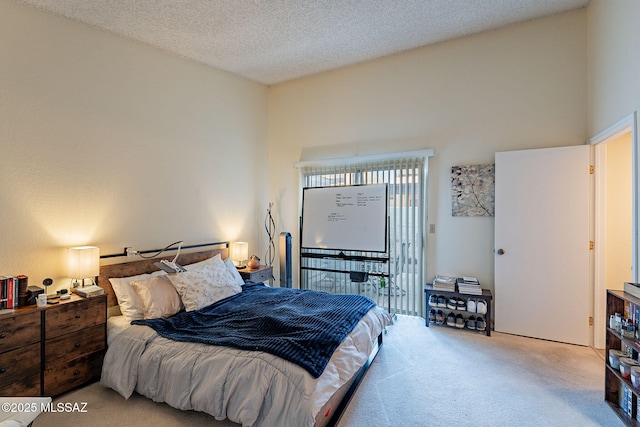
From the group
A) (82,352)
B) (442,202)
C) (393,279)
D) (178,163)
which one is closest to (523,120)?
(442,202)

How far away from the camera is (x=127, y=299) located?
2.75 metres

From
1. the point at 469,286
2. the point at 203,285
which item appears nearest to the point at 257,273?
the point at 203,285

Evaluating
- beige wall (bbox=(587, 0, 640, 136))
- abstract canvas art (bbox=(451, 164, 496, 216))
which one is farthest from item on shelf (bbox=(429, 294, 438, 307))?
beige wall (bbox=(587, 0, 640, 136))

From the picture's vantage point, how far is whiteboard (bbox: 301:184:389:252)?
12.8 ft

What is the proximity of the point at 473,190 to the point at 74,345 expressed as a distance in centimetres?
419

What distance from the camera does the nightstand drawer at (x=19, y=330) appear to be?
2.06m

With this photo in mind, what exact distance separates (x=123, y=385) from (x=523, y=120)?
458 centimetres

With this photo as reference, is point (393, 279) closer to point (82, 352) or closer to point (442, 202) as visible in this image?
point (442, 202)

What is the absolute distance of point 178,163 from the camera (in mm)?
3646

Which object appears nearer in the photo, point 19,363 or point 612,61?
point 19,363

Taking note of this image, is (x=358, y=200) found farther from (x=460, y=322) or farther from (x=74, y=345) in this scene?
(x=74, y=345)

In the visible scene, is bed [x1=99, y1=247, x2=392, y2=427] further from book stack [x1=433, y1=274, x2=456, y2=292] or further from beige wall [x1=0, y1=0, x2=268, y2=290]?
book stack [x1=433, y1=274, x2=456, y2=292]

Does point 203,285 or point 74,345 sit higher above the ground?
point 203,285

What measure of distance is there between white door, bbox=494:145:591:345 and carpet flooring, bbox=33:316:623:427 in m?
0.28
